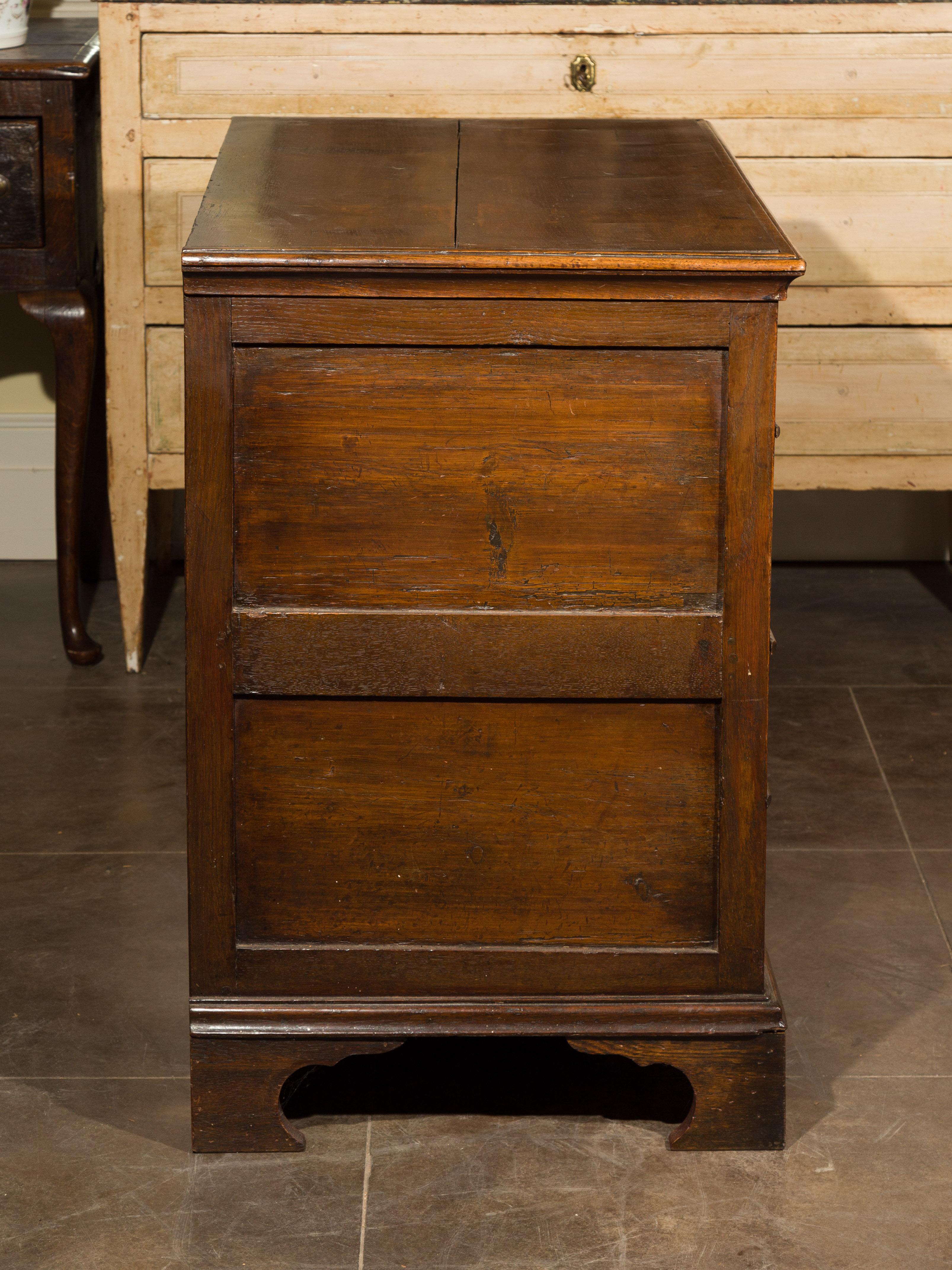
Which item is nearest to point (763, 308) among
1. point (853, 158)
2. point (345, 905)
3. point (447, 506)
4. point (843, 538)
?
point (447, 506)

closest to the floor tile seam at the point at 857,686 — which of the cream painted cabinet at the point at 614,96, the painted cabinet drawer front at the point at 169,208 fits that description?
the cream painted cabinet at the point at 614,96

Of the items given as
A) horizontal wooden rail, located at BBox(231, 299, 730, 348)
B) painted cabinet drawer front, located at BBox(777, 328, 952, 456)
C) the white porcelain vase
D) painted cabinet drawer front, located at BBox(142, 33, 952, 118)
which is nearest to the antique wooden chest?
horizontal wooden rail, located at BBox(231, 299, 730, 348)

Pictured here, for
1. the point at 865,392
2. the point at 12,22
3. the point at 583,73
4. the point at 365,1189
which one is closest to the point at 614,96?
the point at 583,73

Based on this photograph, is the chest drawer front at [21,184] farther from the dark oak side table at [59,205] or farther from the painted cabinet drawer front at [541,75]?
the painted cabinet drawer front at [541,75]

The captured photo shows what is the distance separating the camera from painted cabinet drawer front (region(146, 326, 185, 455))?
8.81 ft

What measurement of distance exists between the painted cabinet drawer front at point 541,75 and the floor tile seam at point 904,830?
37.2 inches

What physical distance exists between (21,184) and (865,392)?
4.46ft

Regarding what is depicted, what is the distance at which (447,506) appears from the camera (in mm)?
1544

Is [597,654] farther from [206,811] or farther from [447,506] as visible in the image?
Answer: [206,811]

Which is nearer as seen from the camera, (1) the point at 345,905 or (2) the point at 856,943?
(1) the point at 345,905

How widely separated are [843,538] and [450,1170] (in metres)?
2.04

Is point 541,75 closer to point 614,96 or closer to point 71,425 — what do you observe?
point 614,96

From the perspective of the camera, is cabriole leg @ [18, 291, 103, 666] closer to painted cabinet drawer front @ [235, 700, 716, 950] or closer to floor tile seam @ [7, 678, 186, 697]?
floor tile seam @ [7, 678, 186, 697]

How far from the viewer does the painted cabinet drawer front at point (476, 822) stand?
63.4 inches
